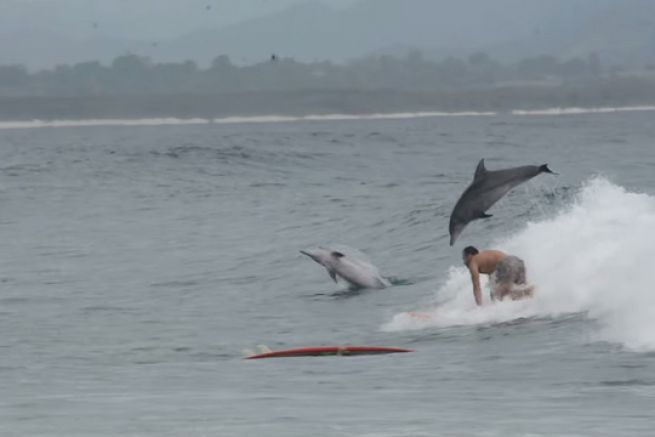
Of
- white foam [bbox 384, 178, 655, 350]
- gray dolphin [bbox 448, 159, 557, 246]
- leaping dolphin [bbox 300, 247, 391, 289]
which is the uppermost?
gray dolphin [bbox 448, 159, 557, 246]

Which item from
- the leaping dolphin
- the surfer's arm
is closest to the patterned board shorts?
the surfer's arm

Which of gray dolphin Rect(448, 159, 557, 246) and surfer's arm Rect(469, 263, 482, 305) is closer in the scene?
surfer's arm Rect(469, 263, 482, 305)

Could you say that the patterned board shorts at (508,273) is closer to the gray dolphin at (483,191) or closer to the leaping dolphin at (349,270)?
the gray dolphin at (483,191)

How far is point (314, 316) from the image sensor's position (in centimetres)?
3288

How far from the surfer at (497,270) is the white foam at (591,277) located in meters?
0.26

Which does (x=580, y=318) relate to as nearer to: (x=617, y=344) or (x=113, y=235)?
(x=617, y=344)

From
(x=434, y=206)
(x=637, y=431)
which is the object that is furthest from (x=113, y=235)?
(x=637, y=431)

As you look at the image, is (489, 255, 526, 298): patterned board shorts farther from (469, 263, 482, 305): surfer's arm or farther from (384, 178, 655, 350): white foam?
(384, 178, 655, 350): white foam

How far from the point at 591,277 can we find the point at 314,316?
17.8 ft

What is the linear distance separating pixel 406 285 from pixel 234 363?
1167 cm

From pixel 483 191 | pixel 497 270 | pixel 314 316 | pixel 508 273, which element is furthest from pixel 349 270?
pixel 508 273

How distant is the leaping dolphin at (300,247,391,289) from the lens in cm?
3656

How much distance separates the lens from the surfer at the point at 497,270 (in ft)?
98.0

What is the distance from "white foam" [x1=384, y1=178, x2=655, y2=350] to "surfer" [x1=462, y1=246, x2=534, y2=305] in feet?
0.86
